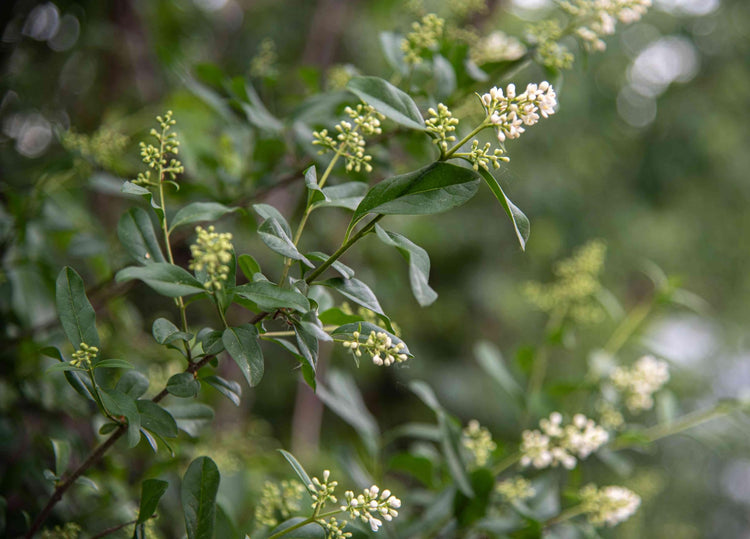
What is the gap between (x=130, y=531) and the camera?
27.3 inches

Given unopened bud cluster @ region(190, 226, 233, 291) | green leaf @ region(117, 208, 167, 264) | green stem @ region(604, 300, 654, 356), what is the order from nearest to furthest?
1. unopened bud cluster @ region(190, 226, 233, 291)
2. green leaf @ region(117, 208, 167, 264)
3. green stem @ region(604, 300, 654, 356)

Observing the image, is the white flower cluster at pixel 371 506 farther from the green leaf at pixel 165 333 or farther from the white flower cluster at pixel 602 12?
the white flower cluster at pixel 602 12

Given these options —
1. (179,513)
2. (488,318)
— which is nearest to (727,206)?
(488,318)

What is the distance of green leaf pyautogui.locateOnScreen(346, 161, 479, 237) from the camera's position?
0.43m

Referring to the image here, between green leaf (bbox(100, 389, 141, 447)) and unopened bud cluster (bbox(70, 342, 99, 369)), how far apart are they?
0.09 feet

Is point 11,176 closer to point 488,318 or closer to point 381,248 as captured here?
point 381,248

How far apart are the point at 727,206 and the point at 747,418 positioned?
7.47ft

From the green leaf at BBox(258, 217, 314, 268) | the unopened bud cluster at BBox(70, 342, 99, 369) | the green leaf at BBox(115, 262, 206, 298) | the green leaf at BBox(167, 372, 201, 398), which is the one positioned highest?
the green leaf at BBox(258, 217, 314, 268)

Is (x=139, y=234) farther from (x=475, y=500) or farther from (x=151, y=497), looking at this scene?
(x=475, y=500)

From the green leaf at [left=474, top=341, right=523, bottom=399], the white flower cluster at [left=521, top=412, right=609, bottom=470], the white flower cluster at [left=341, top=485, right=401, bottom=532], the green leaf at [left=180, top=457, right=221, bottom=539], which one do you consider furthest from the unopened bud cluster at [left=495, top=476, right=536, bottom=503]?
the green leaf at [left=180, top=457, right=221, bottom=539]

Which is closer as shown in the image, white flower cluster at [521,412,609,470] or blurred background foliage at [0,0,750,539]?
white flower cluster at [521,412,609,470]

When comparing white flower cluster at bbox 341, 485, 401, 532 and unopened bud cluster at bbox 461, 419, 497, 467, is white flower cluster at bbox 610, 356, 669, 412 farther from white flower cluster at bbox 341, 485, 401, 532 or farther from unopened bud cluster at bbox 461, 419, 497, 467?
white flower cluster at bbox 341, 485, 401, 532

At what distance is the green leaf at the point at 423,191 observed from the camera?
1.41 feet

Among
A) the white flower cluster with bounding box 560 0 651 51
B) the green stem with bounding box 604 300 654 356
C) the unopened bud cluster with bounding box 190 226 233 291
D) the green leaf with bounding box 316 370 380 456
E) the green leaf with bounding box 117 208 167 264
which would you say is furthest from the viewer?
the green stem with bounding box 604 300 654 356
